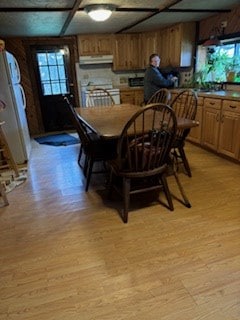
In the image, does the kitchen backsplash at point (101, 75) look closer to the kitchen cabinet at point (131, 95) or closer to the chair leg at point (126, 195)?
the kitchen cabinet at point (131, 95)

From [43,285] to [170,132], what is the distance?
1436 millimetres

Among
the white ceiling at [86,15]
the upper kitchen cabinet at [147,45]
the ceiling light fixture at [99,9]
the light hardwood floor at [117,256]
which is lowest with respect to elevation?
the light hardwood floor at [117,256]

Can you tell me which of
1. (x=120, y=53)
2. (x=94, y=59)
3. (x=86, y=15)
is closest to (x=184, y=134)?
(x=86, y=15)

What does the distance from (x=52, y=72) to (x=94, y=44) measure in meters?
1.12

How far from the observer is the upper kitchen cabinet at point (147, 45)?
5401 millimetres

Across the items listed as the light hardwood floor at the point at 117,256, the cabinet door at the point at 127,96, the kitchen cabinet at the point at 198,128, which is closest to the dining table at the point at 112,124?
the light hardwood floor at the point at 117,256

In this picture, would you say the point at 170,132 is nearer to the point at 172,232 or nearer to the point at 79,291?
the point at 172,232

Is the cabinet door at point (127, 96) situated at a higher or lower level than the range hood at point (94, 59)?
lower

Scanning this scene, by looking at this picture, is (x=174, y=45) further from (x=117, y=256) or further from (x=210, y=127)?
(x=117, y=256)

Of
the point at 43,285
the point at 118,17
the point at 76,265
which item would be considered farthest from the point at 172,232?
the point at 118,17

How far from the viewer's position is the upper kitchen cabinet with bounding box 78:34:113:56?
17.6ft

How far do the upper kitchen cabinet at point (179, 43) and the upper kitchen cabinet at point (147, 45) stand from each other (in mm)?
351

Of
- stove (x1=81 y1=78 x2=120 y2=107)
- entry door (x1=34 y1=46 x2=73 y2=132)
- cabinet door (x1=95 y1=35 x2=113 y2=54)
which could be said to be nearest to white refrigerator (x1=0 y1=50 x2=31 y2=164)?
entry door (x1=34 y1=46 x2=73 y2=132)

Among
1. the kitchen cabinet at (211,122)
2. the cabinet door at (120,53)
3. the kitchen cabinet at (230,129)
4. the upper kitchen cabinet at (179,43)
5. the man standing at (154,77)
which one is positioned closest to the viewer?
the kitchen cabinet at (230,129)
